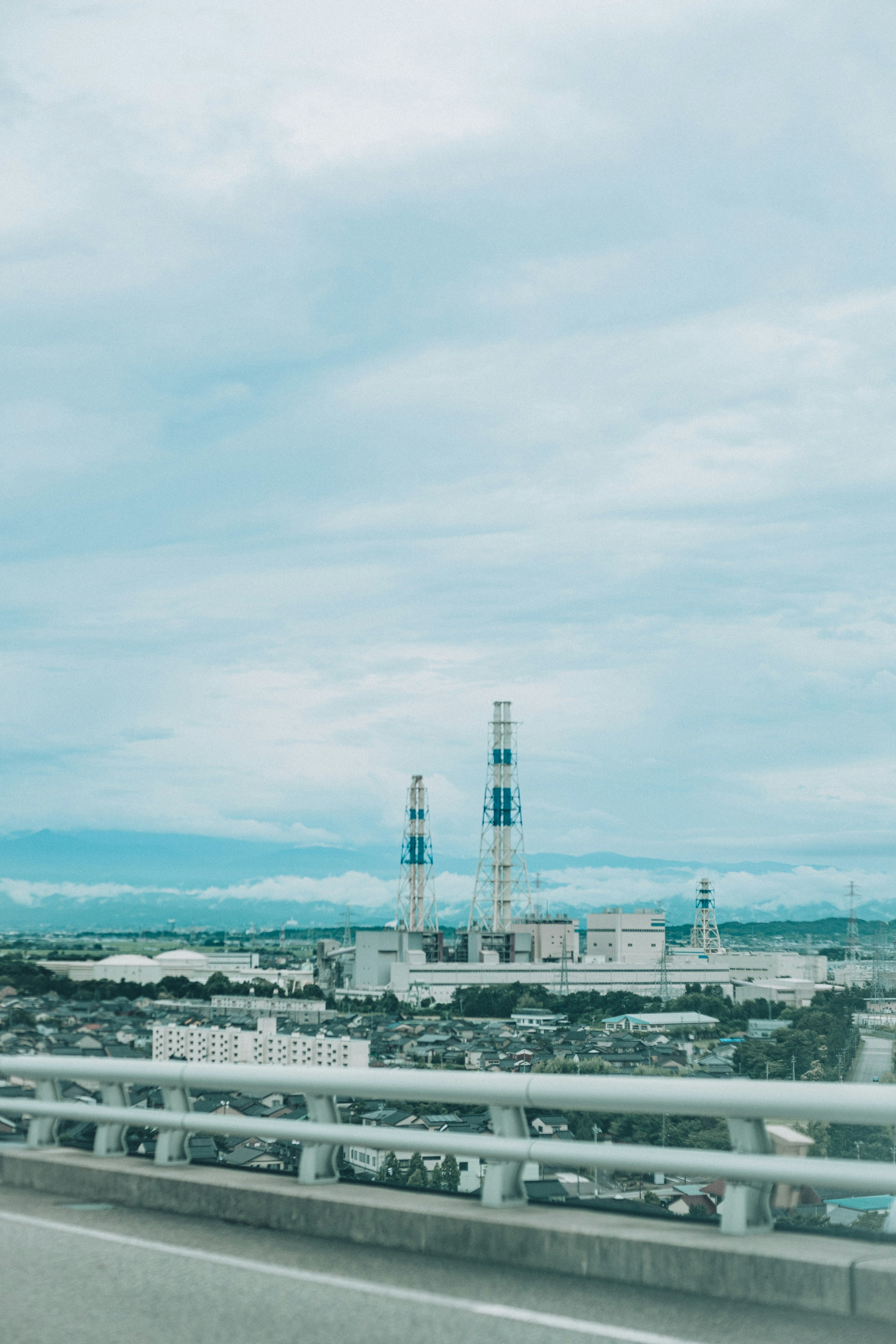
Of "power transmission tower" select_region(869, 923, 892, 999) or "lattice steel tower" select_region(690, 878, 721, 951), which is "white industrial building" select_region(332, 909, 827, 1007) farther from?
"power transmission tower" select_region(869, 923, 892, 999)

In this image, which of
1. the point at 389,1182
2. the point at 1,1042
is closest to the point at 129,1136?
the point at 389,1182

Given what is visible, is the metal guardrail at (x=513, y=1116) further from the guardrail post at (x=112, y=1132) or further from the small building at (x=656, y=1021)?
the small building at (x=656, y=1021)

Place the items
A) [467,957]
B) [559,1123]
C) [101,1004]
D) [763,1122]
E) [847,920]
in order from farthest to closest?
1. [467,957]
2. [847,920]
3. [101,1004]
4. [559,1123]
5. [763,1122]

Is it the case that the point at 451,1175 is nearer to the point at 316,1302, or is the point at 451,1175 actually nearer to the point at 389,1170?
the point at 389,1170

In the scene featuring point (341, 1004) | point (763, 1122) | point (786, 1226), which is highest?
point (763, 1122)

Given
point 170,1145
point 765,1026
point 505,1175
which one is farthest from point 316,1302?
point 765,1026

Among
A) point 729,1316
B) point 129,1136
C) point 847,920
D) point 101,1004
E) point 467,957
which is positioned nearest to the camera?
point 729,1316

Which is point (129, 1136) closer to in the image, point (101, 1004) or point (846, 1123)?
point (846, 1123)
